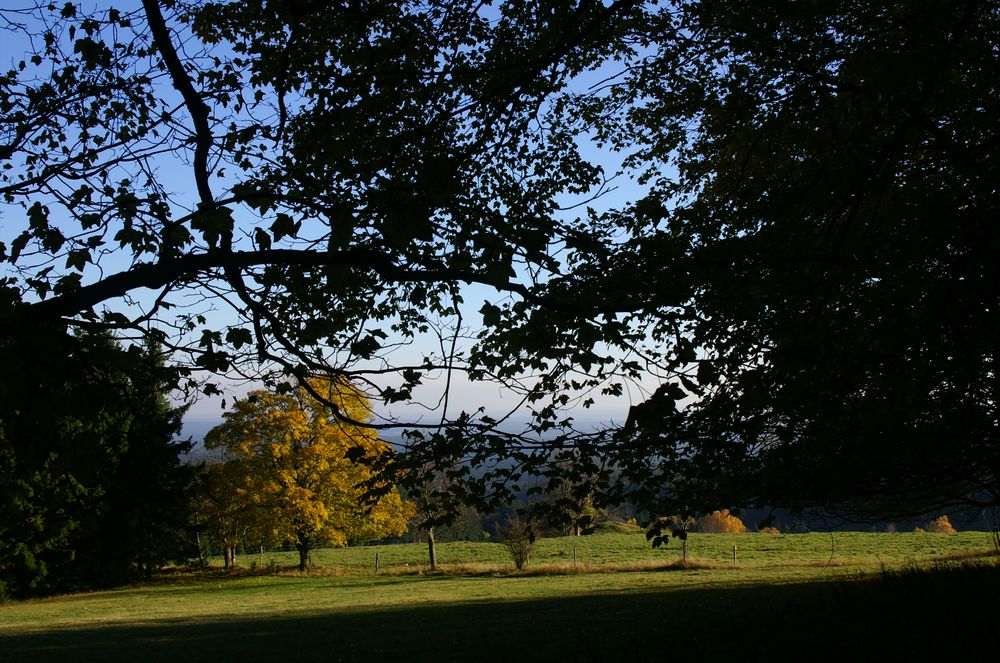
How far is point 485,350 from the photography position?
655 centimetres

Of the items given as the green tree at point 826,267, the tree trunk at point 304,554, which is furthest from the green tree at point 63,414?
the tree trunk at point 304,554

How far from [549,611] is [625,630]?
5327 millimetres

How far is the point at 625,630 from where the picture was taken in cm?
1248

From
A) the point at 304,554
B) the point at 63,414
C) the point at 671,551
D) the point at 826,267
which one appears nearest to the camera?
the point at 63,414

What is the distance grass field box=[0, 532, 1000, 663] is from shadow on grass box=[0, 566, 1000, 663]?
0.04m

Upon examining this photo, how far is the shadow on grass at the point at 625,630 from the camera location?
679cm

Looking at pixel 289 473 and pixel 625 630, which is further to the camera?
pixel 289 473

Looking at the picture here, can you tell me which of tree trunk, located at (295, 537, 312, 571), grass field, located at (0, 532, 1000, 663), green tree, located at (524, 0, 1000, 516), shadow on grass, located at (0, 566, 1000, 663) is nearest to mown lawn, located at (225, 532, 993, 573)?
grass field, located at (0, 532, 1000, 663)

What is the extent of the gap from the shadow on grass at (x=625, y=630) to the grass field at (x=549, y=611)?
0.04 metres

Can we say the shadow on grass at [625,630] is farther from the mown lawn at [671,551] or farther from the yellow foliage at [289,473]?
the mown lawn at [671,551]

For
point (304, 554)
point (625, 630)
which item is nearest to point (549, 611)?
point (625, 630)

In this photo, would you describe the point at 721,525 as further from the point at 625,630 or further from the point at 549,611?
the point at 625,630

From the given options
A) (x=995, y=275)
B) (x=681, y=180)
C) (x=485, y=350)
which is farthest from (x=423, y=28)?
(x=995, y=275)

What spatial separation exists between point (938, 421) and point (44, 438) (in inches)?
287
